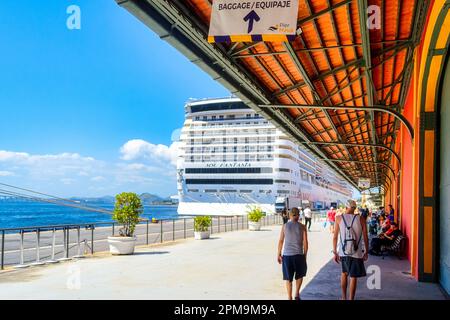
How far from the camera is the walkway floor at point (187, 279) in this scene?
→ 7547 mm

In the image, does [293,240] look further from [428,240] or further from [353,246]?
[428,240]

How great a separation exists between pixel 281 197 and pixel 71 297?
224 ft

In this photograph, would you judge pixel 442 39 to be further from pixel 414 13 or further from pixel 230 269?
pixel 230 269

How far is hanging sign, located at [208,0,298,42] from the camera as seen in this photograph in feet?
16.8

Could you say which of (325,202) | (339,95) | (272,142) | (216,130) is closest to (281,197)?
(272,142)

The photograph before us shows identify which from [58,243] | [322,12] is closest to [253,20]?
[322,12]

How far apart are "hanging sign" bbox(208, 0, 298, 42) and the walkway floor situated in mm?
4319

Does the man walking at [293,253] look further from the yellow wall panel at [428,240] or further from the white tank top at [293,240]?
the yellow wall panel at [428,240]

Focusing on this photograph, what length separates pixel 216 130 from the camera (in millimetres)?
79188

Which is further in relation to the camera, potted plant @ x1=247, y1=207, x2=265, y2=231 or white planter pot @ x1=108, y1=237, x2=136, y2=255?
potted plant @ x1=247, y1=207, x2=265, y2=231

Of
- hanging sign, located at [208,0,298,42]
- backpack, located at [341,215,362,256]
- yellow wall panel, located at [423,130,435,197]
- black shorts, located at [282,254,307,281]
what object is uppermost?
hanging sign, located at [208,0,298,42]

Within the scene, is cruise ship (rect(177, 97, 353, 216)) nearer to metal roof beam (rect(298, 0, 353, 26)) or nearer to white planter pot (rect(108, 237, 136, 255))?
white planter pot (rect(108, 237, 136, 255))

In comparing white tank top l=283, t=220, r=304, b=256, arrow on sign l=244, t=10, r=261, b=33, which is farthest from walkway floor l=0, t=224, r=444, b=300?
arrow on sign l=244, t=10, r=261, b=33

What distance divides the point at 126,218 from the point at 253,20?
9.38 m
